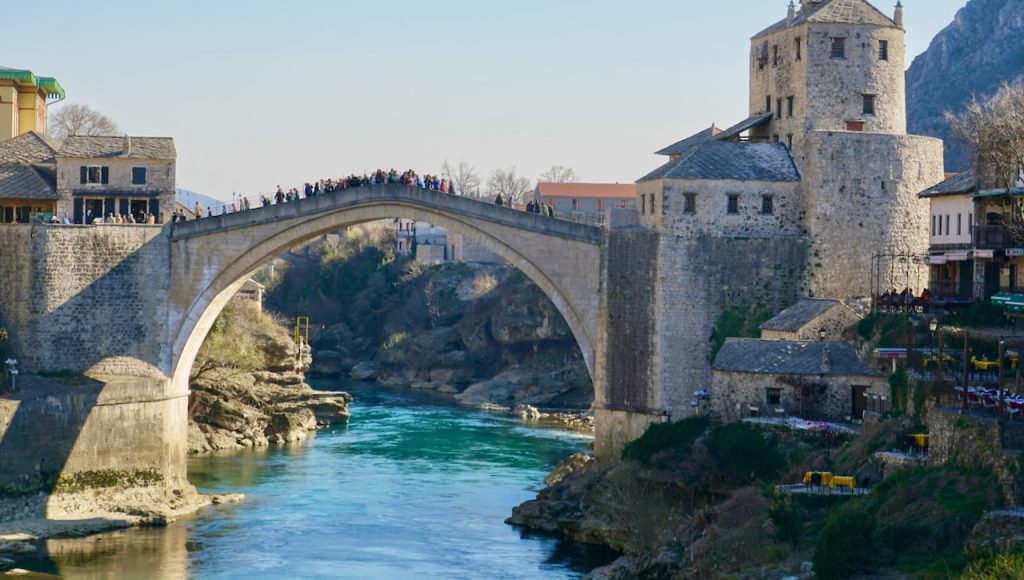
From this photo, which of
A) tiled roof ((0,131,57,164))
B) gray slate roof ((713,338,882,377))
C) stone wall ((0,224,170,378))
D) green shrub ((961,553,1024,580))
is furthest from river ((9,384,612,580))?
green shrub ((961,553,1024,580))

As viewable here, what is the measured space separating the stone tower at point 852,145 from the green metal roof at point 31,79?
103 feet

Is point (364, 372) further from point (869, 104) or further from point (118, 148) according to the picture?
point (869, 104)

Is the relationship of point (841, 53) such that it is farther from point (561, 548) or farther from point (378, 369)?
point (378, 369)

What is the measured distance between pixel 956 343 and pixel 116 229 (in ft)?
81.2

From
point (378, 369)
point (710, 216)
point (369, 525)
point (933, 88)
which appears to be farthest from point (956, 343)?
point (933, 88)

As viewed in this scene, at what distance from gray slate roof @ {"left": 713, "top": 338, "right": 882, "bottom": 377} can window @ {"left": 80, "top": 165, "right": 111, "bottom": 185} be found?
20.9m

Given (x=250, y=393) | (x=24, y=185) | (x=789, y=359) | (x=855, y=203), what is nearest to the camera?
(x=789, y=359)

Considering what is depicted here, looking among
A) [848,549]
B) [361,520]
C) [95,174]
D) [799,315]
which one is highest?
[95,174]

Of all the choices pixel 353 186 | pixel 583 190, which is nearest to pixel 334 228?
pixel 353 186

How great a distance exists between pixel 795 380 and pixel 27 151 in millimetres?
27807

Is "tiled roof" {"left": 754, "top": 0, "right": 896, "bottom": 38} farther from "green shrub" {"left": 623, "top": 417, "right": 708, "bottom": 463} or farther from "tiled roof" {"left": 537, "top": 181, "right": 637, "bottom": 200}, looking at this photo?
"tiled roof" {"left": 537, "top": 181, "right": 637, "bottom": 200}

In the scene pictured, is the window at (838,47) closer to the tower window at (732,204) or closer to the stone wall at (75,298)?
the tower window at (732,204)

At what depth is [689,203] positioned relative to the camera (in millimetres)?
49312

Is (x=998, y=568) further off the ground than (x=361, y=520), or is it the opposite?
(x=998, y=568)
